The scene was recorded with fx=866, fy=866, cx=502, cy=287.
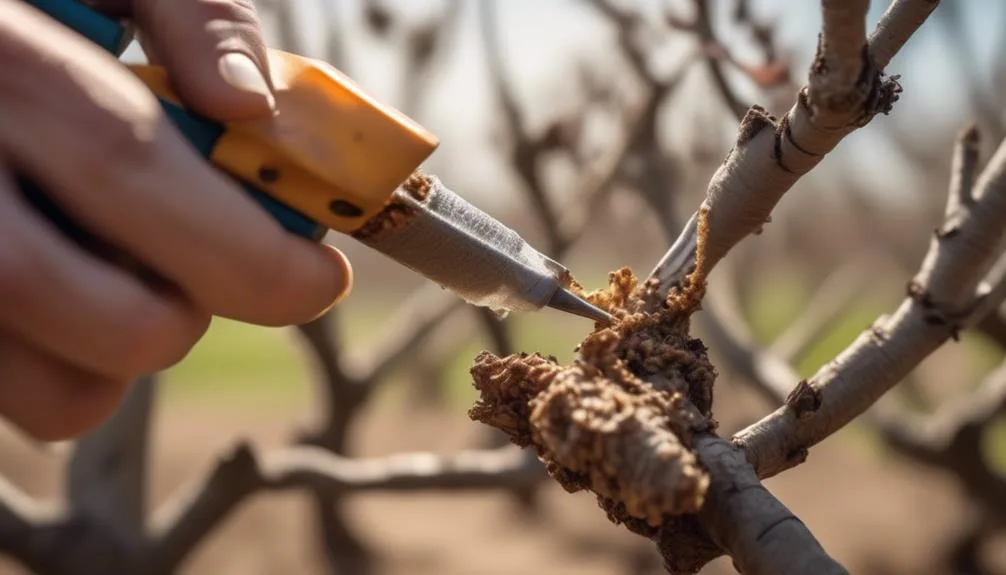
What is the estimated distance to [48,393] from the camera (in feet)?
1.97

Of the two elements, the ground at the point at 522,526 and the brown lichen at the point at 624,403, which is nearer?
the brown lichen at the point at 624,403

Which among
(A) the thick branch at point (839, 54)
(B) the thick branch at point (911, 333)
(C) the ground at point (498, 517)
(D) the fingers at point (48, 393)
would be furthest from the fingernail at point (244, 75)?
(C) the ground at point (498, 517)

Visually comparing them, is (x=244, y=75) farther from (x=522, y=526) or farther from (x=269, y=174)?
(x=522, y=526)

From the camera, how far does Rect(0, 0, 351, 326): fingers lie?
54 centimetres

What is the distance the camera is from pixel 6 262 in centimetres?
Result: 53

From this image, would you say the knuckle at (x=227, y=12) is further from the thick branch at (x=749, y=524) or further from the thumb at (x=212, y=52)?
the thick branch at (x=749, y=524)

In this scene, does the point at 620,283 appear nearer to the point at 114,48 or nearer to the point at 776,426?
the point at 776,426

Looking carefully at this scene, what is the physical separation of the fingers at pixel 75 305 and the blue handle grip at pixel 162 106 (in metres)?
0.03

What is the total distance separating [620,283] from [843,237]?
6.36 metres

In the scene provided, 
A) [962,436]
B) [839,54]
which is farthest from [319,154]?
[962,436]

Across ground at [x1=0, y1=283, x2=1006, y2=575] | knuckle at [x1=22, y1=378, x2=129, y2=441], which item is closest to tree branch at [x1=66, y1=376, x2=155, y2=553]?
ground at [x1=0, y1=283, x2=1006, y2=575]

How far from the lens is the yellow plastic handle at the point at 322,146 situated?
0.61 metres

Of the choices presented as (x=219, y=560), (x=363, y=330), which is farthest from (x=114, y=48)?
(x=363, y=330)

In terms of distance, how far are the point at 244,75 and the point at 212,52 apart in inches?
1.6
